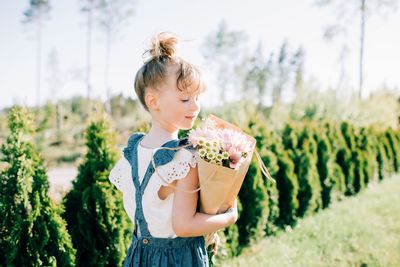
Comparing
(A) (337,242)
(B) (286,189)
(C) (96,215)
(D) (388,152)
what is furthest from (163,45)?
(D) (388,152)

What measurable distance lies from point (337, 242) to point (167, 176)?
5.05 m

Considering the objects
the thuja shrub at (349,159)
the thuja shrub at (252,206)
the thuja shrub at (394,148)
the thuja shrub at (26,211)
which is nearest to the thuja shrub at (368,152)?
the thuja shrub at (349,159)

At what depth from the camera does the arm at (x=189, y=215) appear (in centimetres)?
179

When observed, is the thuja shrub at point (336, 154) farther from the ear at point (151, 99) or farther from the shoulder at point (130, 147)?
the ear at point (151, 99)

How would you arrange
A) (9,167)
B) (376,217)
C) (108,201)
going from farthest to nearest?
1. (376,217)
2. (108,201)
3. (9,167)

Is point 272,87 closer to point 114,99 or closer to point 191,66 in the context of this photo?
point 114,99

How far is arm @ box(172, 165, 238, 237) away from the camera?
179 centimetres

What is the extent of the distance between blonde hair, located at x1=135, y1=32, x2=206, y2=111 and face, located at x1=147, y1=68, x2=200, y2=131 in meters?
0.03

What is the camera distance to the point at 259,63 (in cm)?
5553

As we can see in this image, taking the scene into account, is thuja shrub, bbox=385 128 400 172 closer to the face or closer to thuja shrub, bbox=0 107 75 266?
thuja shrub, bbox=0 107 75 266

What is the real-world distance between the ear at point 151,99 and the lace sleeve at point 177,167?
0.94 feet

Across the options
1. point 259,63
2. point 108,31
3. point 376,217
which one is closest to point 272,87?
point 259,63

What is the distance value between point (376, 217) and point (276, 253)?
3.23m

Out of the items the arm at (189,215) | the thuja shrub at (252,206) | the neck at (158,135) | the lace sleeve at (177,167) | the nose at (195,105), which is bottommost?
the thuja shrub at (252,206)
